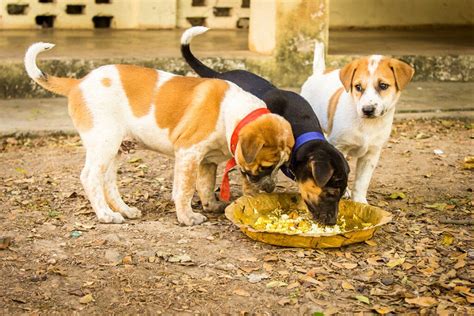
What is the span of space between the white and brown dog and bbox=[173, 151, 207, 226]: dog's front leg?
1.26 m

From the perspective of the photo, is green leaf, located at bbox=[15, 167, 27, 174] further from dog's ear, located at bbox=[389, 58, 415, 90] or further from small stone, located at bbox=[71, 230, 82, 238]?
dog's ear, located at bbox=[389, 58, 415, 90]

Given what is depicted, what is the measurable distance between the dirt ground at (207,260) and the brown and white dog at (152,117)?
0.34 metres

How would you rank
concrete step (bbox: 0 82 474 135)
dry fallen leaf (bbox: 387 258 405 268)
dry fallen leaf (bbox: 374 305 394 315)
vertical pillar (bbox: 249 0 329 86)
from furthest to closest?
1. vertical pillar (bbox: 249 0 329 86)
2. concrete step (bbox: 0 82 474 135)
3. dry fallen leaf (bbox: 387 258 405 268)
4. dry fallen leaf (bbox: 374 305 394 315)

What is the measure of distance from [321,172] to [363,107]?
3.24ft

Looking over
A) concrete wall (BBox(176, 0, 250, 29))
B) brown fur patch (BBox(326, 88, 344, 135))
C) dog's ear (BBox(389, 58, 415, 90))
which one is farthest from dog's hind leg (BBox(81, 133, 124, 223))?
concrete wall (BBox(176, 0, 250, 29))

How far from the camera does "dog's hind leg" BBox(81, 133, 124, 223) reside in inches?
249

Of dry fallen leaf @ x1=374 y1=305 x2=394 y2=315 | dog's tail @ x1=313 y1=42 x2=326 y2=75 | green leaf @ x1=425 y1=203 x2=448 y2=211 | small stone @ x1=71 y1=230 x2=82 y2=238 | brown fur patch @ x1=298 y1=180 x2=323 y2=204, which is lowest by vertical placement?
small stone @ x1=71 y1=230 x2=82 y2=238

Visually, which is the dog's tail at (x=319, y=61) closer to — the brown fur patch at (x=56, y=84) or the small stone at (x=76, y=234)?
the brown fur patch at (x=56, y=84)

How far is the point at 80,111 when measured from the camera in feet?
20.7

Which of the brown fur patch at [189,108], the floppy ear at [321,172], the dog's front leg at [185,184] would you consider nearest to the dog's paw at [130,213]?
the dog's front leg at [185,184]

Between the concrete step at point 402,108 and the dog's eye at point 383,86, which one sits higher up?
the dog's eye at point 383,86

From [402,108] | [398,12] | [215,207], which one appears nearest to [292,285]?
[215,207]

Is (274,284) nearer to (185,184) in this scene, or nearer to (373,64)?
(185,184)

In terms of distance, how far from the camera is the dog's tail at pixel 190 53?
6809mm
